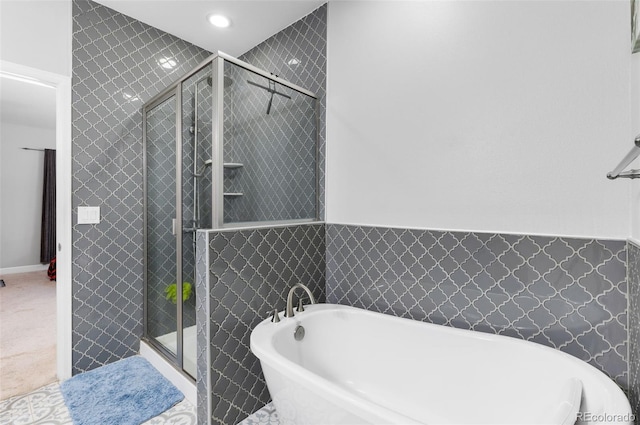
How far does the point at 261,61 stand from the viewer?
2703 mm

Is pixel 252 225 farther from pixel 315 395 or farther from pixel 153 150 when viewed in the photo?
pixel 153 150

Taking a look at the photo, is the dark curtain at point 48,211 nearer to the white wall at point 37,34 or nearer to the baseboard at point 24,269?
the baseboard at point 24,269

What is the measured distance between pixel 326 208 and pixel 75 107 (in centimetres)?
194

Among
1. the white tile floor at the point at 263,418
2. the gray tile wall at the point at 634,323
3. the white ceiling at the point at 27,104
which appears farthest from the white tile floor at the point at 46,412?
the white ceiling at the point at 27,104

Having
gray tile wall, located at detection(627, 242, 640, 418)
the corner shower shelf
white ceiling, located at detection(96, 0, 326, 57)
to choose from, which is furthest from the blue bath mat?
white ceiling, located at detection(96, 0, 326, 57)

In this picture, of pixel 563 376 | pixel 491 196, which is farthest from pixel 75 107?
pixel 563 376

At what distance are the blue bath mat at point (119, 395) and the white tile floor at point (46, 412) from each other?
4 centimetres

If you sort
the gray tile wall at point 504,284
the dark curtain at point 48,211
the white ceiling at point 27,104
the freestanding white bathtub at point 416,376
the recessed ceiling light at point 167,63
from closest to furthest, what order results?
the freestanding white bathtub at point 416,376 → the gray tile wall at point 504,284 → the recessed ceiling light at point 167,63 → the white ceiling at point 27,104 → the dark curtain at point 48,211

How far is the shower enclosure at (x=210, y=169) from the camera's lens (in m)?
1.68

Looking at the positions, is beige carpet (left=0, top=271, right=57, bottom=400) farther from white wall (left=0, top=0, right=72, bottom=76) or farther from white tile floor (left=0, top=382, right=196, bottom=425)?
white wall (left=0, top=0, right=72, bottom=76)

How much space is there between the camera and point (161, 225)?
88.7 inches

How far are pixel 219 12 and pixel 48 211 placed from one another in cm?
534

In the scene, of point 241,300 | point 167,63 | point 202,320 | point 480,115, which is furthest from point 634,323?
point 167,63

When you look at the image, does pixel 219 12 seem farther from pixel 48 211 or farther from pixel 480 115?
pixel 48 211
